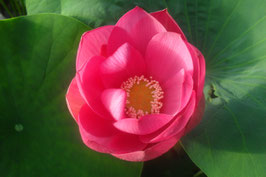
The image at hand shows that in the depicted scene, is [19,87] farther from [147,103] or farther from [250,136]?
[250,136]

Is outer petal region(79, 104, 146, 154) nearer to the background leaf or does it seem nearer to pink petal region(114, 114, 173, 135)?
pink petal region(114, 114, 173, 135)

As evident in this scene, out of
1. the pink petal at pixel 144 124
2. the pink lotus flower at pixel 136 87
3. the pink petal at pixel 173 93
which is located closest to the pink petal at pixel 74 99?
the pink lotus flower at pixel 136 87

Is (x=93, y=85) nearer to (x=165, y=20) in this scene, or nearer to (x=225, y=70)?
(x=165, y=20)

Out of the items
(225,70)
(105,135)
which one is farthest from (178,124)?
(225,70)

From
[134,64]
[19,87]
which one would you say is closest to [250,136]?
[134,64]

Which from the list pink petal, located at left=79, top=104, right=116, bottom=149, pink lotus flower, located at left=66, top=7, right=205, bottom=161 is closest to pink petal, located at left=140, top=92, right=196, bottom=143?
pink lotus flower, located at left=66, top=7, right=205, bottom=161

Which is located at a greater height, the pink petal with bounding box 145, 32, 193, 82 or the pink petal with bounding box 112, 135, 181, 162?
the pink petal with bounding box 145, 32, 193, 82

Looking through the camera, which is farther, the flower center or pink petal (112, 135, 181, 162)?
the flower center
